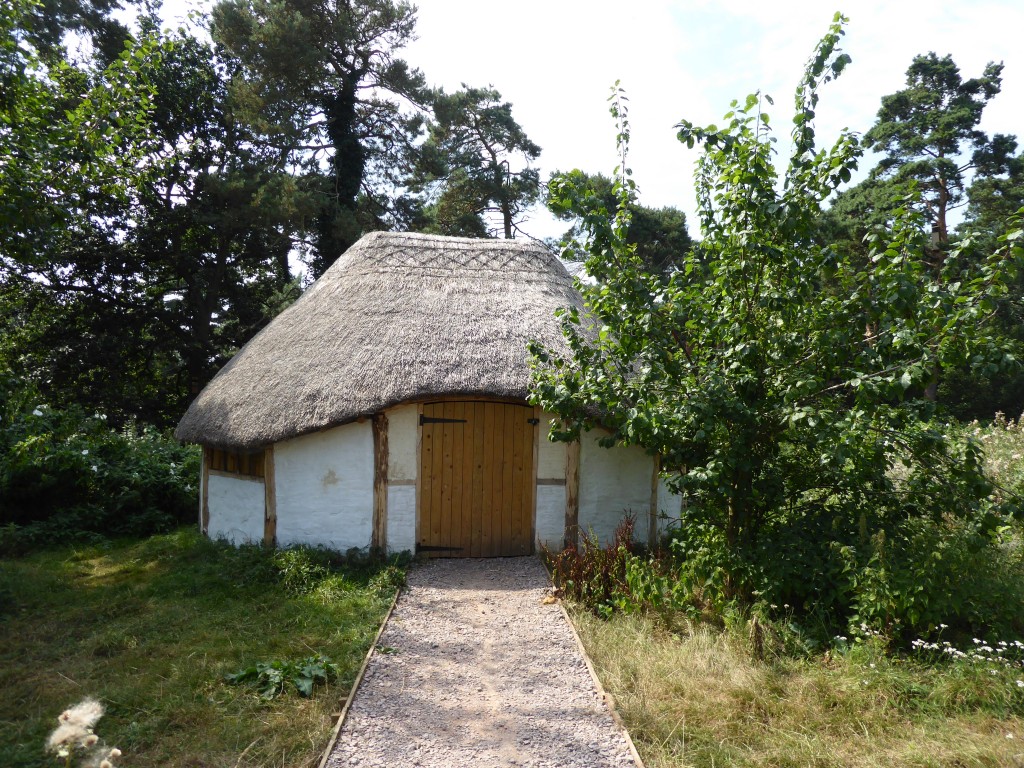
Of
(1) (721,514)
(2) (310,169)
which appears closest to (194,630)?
(1) (721,514)

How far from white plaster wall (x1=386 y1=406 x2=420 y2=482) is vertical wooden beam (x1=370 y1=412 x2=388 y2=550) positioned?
0.08 metres

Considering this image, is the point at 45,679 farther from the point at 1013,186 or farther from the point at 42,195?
the point at 1013,186

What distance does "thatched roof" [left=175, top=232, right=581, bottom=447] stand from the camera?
26.2ft

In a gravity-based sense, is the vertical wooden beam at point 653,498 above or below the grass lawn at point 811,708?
above

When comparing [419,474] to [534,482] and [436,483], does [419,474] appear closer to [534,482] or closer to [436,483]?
[436,483]

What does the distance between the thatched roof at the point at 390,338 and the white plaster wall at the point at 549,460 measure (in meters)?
0.94

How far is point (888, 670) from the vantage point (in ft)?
15.5

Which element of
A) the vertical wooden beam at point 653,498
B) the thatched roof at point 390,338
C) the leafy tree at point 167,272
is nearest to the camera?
the thatched roof at point 390,338

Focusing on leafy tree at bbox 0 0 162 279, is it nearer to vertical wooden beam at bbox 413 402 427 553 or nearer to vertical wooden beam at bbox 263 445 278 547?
vertical wooden beam at bbox 263 445 278 547

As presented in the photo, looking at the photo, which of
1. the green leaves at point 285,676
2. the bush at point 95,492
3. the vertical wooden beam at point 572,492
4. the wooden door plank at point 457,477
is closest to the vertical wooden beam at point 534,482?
the vertical wooden beam at point 572,492

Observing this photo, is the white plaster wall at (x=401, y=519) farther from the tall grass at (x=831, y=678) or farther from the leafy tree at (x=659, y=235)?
the leafy tree at (x=659, y=235)

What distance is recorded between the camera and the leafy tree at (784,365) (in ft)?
15.9

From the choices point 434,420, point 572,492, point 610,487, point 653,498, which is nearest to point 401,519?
point 434,420

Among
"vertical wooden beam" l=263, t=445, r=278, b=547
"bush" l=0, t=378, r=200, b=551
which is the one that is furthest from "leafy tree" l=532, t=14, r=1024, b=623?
"bush" l=0, t=378, r=200, b=551
